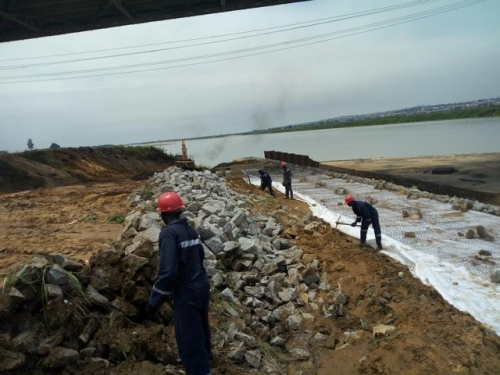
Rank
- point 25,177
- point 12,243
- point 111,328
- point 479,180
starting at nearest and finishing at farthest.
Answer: point 111,328, point 12,243, point 479,180, point 25,177

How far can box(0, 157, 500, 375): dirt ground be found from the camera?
4.59 metres

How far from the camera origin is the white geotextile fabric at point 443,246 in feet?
18.4

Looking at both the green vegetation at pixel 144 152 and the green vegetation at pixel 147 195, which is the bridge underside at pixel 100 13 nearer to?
the green vegetation at pixel 147 195

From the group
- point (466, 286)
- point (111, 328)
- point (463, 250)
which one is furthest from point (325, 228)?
point (111, 328)

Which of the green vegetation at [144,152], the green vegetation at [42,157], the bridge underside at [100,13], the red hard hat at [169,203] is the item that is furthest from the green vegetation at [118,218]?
the green vegetation at [144,152]

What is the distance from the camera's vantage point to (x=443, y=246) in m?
Answer: 7.50

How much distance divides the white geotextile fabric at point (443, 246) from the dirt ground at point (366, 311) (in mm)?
250

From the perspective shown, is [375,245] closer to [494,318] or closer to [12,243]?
[494,318]

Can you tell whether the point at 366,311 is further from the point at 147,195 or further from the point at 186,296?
the point at 147,195

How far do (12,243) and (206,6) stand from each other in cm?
973

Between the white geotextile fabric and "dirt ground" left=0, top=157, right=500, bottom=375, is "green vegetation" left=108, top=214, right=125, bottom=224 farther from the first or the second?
the white geotextile fabric

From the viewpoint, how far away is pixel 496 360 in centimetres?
445

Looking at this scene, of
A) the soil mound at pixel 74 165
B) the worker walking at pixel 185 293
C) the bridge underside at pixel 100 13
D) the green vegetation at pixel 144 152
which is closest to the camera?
the worker walking at pixel 185 293

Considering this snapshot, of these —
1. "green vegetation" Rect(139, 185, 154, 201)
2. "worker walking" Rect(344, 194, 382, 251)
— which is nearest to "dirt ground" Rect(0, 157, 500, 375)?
"worker walking" Rect(344, 194, 382, 251)
